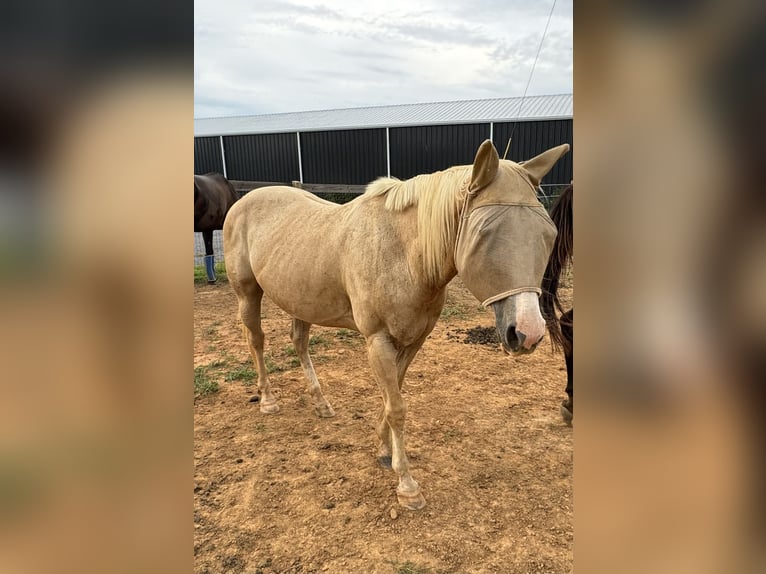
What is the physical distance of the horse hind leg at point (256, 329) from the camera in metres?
3.70

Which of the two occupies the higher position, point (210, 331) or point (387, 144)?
point (387, 144)

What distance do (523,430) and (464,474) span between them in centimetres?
78

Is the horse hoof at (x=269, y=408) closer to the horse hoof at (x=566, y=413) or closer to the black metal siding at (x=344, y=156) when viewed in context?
the horse hoof at (x=566, y=413)

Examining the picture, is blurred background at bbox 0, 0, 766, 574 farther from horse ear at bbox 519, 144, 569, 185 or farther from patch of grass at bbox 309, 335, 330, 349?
patch of grass at bbox 309, 335, 330, 349

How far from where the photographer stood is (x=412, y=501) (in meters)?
2.54

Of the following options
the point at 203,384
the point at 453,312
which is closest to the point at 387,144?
the point at 453,312

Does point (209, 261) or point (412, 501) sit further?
point (209, 261)

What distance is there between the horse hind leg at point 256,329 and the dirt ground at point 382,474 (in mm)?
134

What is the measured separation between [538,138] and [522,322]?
14.7m

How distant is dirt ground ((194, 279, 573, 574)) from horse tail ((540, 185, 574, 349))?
930mm

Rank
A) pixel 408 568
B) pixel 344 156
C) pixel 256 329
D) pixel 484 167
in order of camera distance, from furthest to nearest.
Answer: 1. pixel 344 156
2. pixel 256 329
3. pixel 408 568
4. pixel 484 167

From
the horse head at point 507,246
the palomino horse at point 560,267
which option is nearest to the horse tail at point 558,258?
the palomino horse at point 560,267
